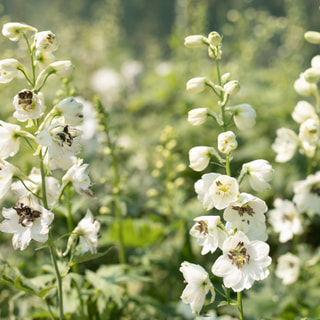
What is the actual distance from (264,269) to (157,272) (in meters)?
1.62

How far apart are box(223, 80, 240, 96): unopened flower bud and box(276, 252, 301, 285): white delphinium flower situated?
3.97ft

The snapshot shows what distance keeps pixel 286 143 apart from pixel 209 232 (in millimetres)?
1025

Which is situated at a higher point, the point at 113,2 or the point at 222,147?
the point at 113,2

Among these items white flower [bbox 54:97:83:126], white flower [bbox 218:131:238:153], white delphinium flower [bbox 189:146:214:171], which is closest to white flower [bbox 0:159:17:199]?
white flower [bbox 54:97:83:126]

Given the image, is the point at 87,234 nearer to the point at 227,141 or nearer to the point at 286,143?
the point at 227,141

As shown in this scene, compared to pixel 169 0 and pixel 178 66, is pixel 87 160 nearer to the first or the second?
pixel 178 66

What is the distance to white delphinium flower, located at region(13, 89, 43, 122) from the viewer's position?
1.53m

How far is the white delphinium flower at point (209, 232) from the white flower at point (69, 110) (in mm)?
581

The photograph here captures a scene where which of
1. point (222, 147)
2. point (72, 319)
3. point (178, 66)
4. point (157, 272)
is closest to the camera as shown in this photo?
point (222, 147)

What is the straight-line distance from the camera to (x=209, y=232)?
4.97ft

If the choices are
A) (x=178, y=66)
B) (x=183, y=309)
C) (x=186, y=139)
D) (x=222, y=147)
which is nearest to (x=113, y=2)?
(x=178, y=66)

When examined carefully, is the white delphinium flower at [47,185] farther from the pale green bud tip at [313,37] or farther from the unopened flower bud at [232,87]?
the pale green bud tip at [313,37]

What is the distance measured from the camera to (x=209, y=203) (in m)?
1.55

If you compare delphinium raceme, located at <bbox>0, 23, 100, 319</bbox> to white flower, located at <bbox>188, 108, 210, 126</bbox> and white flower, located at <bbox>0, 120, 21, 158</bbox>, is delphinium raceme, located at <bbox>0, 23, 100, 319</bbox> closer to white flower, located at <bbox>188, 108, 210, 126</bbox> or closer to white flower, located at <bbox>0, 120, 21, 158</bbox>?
white flower, located at <bbox>0, 120, 21, 158</bbox>
